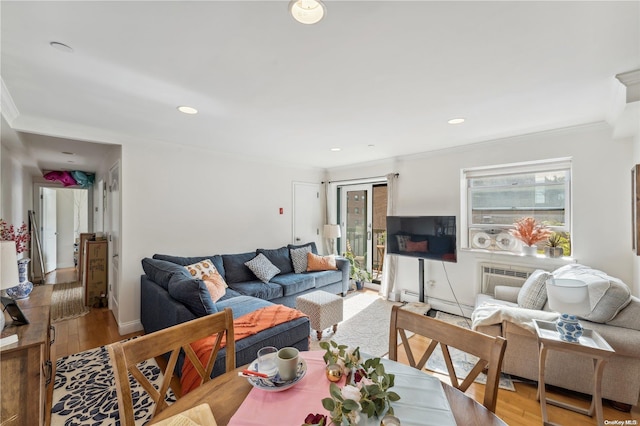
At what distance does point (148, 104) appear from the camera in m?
2.35

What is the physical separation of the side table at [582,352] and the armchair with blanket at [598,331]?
0.13 m

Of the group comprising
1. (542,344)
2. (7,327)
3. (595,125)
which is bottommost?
(542,344)

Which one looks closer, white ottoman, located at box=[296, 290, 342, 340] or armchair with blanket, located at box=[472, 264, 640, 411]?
armchair with blanket, located at box=[472, 264, 640, 411]

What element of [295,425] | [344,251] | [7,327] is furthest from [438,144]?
[7,327]

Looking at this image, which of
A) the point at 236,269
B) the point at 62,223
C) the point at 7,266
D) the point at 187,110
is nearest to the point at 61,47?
the point at 187,110

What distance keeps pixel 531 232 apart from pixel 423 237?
4.15ft

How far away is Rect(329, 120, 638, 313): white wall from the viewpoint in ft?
Result: 9.05

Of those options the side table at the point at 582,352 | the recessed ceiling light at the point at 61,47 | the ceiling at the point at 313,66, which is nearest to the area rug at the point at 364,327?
the side table at the point at 582,352

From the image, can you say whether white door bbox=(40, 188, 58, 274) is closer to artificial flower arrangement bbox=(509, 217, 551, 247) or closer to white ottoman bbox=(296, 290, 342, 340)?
white ottoman bbox=(296, 290, 342, 340)

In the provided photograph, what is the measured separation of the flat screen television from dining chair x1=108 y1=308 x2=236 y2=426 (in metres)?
3.20

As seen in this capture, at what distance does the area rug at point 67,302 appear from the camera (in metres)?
3.76

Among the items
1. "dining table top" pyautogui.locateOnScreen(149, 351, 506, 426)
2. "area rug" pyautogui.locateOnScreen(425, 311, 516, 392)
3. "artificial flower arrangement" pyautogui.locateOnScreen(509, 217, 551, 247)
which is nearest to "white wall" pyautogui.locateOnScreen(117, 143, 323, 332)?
"dining table top" pyautogui.locateOnScreen(149, 351, 506, 426)

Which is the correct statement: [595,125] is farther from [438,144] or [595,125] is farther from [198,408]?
[198,408]

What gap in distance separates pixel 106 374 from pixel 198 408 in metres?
2.31
